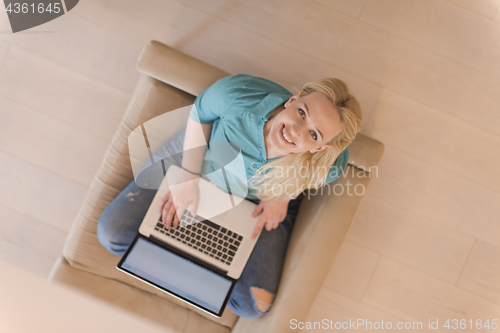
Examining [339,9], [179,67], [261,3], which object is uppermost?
[339,9]

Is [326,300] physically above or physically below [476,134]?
below

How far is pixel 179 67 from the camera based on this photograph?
117cm

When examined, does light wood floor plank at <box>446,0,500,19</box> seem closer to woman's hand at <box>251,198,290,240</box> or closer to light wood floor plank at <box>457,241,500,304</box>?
light wood floor plank at <box>457,241,500,304</box>

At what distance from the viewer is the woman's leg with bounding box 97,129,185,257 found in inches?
46.7

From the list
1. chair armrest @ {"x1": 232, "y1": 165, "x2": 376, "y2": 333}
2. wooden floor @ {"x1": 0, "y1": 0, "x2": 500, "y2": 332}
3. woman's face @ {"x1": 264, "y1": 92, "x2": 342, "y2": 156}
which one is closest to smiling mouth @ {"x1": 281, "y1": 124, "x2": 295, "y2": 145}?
woman's face @ {"x1": 264, "y1": 92, "x2": 342, "y2": 156}

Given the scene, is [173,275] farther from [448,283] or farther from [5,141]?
[448,283]

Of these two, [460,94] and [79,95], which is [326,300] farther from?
[79,95]

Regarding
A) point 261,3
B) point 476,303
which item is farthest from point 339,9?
point 476,303

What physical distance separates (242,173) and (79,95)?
98 centimetres

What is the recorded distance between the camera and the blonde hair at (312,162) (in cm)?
94

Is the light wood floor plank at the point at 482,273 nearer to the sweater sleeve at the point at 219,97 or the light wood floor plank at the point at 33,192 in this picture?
the sweater sleeve at the point at 219,97

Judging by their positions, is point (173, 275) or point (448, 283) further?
point (448, 283)

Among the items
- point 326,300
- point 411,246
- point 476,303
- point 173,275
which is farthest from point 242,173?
point 476,303

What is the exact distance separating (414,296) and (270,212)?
0.97 meters
